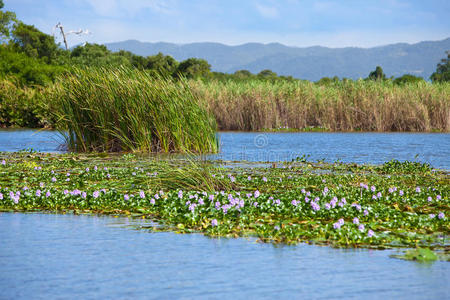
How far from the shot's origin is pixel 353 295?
13.8 ft

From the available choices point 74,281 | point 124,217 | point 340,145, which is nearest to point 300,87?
point 340,145

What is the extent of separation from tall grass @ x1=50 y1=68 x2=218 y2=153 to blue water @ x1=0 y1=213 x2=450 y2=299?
9.28m

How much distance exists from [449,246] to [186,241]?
2547 millimetres

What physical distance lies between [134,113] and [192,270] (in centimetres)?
Answer: 1102

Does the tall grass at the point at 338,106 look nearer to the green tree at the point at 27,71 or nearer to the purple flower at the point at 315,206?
the green tree at the point at 27,71

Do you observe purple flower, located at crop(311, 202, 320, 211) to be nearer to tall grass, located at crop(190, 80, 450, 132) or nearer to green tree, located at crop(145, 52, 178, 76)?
tall grass, located at crop(190, 80, 450, 132)

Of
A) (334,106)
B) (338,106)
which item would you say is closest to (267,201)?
(338,106)

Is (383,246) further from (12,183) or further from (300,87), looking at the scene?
(300,87)

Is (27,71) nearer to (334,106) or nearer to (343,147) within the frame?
(334,106)

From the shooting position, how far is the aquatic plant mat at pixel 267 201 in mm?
6141

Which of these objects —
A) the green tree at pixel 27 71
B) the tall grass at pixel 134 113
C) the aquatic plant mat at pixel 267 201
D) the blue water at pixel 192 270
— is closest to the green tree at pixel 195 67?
the green tree at pixel 27 71

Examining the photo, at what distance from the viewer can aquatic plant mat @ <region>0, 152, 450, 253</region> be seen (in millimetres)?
6141

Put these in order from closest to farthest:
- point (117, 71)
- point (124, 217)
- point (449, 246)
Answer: point (449, 246)
point (124, 217)
point (117, 71)

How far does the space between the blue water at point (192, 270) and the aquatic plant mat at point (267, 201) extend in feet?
1.35
